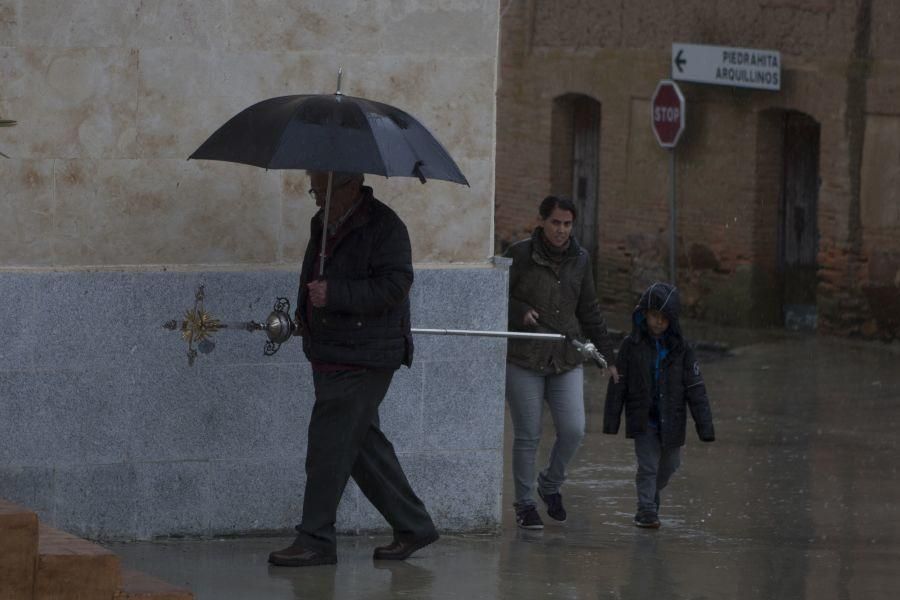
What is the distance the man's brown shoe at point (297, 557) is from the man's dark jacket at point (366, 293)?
819mm

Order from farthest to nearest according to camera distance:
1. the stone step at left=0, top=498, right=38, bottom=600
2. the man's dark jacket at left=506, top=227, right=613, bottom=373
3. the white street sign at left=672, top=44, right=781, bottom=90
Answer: the white street sign at left=672, top=44, right=781, bottom=90
the man's dark jacket at left=506, top=227, right=613, bottom=373
the stone step at left=0, top=498, right=38, bottom=600

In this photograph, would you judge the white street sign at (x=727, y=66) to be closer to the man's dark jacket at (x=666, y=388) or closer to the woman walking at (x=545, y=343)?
the man's dark jacket at (x=666, y=388)

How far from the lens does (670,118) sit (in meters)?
21.4

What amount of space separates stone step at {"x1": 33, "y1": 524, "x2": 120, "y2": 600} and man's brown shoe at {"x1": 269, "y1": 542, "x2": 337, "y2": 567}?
1.49 metres

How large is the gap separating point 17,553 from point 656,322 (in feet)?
14.1

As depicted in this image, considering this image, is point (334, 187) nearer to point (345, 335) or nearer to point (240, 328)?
point (345, 335)

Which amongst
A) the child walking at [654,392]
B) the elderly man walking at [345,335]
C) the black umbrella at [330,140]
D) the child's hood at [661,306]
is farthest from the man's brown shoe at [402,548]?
the child's hood at [661,306]

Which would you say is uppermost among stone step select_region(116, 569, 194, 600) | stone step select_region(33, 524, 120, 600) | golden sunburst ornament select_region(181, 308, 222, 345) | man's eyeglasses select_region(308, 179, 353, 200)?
man's eyeglasses select_region(308, 179, 353, 200)

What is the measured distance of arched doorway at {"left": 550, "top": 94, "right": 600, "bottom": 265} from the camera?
24.4 meters

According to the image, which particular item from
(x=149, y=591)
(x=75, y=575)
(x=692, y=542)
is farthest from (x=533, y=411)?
(x=75, y=575)

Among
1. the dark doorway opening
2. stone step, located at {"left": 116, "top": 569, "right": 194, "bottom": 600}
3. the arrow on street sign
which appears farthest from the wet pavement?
the arrow on street sign

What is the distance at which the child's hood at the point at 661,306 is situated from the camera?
10141 millimetres

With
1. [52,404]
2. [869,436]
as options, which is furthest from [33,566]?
[869,436]

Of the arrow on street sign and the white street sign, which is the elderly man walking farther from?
the arrow on street sign
